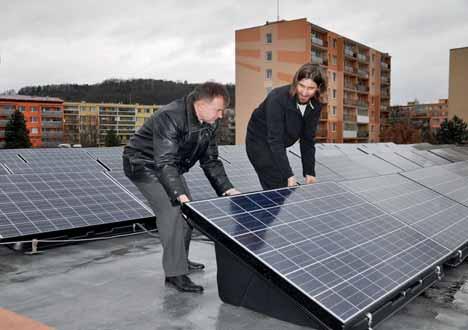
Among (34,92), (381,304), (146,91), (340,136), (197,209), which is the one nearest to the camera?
(381,304)

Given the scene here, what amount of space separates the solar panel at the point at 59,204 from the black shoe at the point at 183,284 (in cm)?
191

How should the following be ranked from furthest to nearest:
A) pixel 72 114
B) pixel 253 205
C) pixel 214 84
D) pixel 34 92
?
pixel 72 114 < pixel 34 92 < pixel 214 84 < pixel 253 205

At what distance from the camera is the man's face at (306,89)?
4105mm

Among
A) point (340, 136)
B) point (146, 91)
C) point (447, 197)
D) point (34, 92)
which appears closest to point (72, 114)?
point (34, 92)

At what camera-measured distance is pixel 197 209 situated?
2.97 meters

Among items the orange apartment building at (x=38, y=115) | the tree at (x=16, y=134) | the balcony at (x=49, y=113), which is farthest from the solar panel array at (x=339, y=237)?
the balcony at (x=49, y=113)

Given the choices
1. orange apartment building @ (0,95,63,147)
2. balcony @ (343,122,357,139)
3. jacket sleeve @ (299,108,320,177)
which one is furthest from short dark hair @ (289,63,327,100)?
orange apartment building @ (0,95,63,147)

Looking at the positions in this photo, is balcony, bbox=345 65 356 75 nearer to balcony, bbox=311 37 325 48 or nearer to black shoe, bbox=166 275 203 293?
balcony, bbox=311 37 325 48

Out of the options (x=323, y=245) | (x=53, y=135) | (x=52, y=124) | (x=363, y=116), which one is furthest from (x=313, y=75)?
(x=53, y=135)

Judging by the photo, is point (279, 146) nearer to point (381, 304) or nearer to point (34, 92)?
point (381, 304)

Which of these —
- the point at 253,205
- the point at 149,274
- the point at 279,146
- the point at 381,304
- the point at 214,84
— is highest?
the point at 214,84

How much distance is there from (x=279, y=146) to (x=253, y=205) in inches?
45.2

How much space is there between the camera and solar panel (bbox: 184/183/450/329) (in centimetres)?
251

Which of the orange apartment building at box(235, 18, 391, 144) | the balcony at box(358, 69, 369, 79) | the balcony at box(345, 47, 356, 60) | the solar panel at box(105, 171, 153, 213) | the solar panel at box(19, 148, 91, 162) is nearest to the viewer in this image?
the solar panel at box(105, 171, 153, 213)
